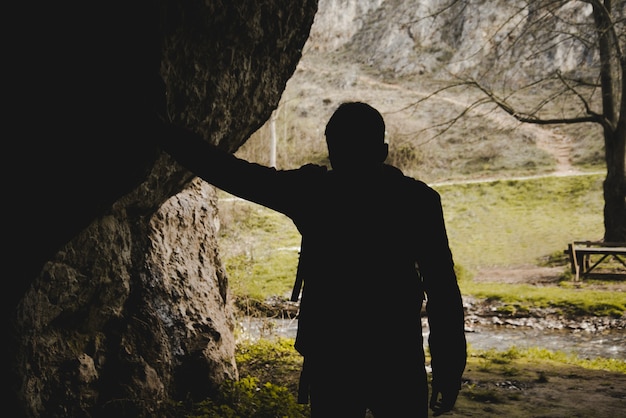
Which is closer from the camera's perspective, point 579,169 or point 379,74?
point 579,169

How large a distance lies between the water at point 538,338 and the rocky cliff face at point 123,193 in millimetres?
3230

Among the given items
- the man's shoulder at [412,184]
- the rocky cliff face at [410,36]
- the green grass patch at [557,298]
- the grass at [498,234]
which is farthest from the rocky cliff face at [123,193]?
the rocky cliff face at [410,36]

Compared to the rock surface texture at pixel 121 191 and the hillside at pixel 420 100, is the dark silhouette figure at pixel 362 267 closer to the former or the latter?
the rock surface texture at pixel 121 191

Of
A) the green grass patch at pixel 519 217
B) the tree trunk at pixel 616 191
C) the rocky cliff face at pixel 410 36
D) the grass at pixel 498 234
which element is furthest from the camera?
the rocky cliff face at pixel 410 36

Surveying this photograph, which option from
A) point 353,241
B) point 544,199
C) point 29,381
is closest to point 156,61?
point 353,241

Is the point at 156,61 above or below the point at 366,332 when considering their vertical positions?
above

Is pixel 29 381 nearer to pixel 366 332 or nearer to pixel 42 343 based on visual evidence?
pixel 42 343

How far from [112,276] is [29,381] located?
1.13 metres

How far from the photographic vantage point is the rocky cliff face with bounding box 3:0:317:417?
1858mm

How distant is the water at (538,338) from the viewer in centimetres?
834

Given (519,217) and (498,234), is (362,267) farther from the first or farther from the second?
(519,217)

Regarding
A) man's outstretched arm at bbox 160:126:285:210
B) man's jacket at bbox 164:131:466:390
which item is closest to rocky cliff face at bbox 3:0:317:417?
man's outstretched arm at bbox 160:126:285:210

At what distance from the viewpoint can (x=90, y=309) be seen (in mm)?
3385

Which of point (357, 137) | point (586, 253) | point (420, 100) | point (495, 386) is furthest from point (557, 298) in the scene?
point (357, 137)
